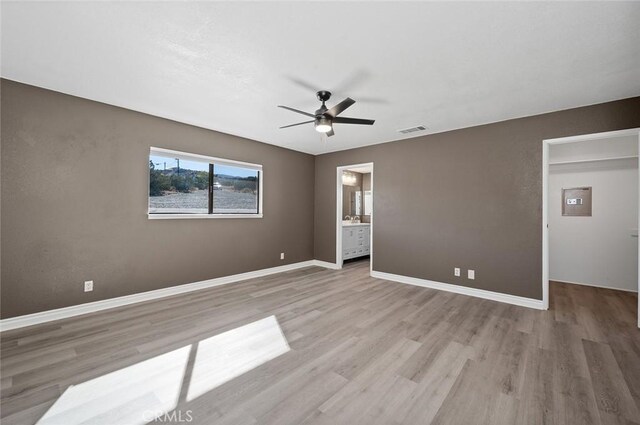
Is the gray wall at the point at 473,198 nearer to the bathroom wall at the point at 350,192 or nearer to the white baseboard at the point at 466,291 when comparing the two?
the white baseboard at the point at 466,291

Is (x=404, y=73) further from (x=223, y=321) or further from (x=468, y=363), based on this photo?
(x=223, y=321)

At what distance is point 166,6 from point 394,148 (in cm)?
410

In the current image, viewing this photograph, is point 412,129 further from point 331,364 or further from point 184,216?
point 184,216

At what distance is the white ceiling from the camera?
1847 mm

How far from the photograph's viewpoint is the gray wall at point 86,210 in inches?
112

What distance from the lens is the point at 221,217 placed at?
462 centimetres

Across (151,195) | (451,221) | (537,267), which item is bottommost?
(537,267)

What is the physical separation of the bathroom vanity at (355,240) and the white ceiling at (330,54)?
10.8 ft

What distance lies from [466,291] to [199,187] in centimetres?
458

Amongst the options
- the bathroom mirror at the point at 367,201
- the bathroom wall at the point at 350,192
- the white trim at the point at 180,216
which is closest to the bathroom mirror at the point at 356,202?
the bathroom wall at the point at 350,192

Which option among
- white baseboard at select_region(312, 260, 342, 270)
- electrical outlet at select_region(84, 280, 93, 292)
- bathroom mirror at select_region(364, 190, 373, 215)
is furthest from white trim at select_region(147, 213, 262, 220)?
bathroom mirror at select_region(364, 190, 373, 215)

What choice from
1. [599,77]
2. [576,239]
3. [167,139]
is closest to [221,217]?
[167,139]

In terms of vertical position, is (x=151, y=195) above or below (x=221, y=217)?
above

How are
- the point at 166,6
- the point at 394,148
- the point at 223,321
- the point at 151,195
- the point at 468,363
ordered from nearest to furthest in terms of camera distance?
1. the point at 166,6
2. the point at 468,363
3. the point at 223,321
4. the point at 151,195
5. the point at 394,148
